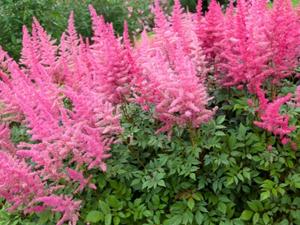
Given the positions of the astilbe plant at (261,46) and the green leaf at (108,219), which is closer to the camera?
the green leaf at (108,219)

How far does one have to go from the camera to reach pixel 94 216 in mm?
2818

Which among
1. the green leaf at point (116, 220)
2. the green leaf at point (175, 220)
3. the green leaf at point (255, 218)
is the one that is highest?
the green leaf at point (116, 220)

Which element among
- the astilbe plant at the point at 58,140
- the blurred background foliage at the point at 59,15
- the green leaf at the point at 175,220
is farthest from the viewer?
the blurred background foliage at the point at 59,15

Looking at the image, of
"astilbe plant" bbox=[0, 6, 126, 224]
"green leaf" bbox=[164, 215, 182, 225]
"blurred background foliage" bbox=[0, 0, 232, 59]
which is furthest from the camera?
"blurred background foliage" bbox=[0, 0, 232, 59]

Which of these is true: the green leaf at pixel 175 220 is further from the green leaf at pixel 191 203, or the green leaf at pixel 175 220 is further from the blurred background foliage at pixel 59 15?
the blurred background foliage at pixel 59 15

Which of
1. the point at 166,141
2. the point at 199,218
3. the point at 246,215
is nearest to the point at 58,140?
the point at 166,141

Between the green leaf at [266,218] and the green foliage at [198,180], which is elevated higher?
the green foliage at [198,180]

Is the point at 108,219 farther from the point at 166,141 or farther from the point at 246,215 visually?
the point at 246,215

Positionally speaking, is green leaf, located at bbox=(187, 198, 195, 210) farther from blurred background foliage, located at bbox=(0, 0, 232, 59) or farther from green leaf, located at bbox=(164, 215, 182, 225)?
blurred background foliage, located at bbox=(0, 0, 232, 59)

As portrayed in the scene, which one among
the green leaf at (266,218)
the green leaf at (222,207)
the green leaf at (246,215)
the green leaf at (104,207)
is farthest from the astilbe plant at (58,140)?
the green leaf at (266,218)

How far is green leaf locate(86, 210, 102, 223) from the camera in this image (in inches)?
110

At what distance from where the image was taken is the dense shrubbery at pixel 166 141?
8.93 feet

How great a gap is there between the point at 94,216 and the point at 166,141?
0.69 metres

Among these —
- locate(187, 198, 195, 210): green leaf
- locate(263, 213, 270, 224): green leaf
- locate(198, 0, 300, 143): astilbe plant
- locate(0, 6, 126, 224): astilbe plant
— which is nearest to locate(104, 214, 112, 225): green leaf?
locate(0, 6, 126, 224): astilbe plant
